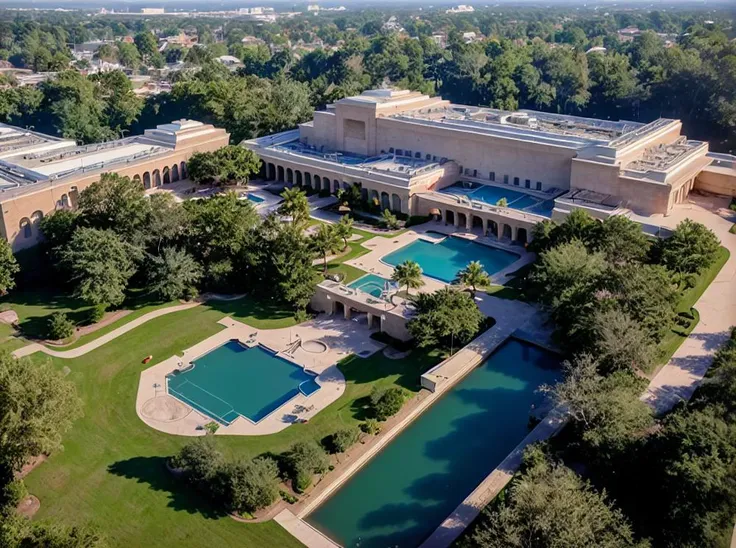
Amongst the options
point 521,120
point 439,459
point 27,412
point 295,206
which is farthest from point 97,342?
point 521,120

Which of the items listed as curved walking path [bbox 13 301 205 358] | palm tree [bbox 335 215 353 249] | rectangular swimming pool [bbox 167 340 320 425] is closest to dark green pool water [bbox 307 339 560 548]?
rectangular swimming pool [bbox 167 340 320 425]

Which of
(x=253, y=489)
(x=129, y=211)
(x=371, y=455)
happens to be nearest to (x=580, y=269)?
(x=371, y=455)

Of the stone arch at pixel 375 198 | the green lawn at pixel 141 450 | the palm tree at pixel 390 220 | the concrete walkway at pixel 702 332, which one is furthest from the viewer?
the stone arch at pixel 375 198

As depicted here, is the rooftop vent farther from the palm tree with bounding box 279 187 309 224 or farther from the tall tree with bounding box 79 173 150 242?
the tall tree with bounding box 79 173 150 242

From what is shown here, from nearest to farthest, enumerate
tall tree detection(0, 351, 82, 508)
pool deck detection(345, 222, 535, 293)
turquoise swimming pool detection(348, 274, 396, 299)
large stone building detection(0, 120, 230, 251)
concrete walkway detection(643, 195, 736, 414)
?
1. tall tree detection(0, 351, 82, 508)
2. concrete walkway detection(643, 195, 736, 414)
3. turquoise swimming pool detection(348, 274, 396, 299)
4. pool deck detection(345, 222, 535, 293)
5. large stone building detection(0, 120, 230, 251)

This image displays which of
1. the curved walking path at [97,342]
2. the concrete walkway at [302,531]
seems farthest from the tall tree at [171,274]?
Result: the concrete walkway at [302,531]

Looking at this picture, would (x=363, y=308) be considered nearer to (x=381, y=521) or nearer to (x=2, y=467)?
(x=381, y=521)

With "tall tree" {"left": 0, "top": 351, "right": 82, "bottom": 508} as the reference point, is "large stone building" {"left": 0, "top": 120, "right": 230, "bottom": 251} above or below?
above

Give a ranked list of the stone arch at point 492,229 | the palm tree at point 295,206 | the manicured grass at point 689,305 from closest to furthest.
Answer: the manicured grass at point 689,305
the palm tree at point 295,206
the stone arch at point 492,229

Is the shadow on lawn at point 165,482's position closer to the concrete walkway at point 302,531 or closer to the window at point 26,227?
the concrete walkway at point 302,531
